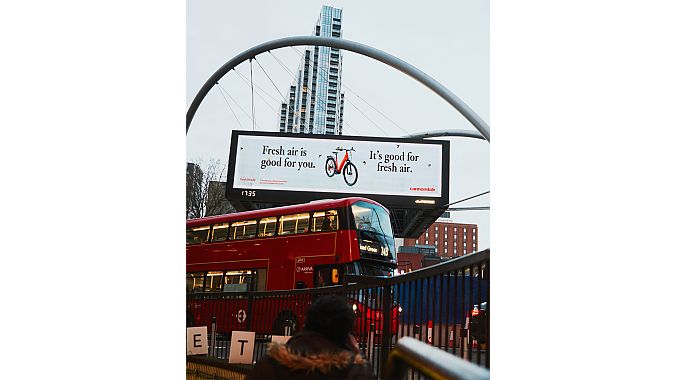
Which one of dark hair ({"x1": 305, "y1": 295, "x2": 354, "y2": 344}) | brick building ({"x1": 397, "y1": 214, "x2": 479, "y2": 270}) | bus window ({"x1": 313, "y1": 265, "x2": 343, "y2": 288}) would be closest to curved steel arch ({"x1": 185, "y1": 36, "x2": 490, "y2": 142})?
brick building ({"x1": 397, "y1": 214, "x2": 479, "y2": 270})

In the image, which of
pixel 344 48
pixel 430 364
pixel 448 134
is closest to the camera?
pixel 430 364

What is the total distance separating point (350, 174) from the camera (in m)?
2.79

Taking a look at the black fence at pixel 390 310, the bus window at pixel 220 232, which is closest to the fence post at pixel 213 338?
the black fence at pixel 390 310

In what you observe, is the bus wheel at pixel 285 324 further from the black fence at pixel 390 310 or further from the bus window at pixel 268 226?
the bus window at pixel 268 226

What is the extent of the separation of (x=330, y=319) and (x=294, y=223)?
1.82 metres

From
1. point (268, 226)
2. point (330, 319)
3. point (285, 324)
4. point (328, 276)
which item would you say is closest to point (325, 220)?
point (328, 276)

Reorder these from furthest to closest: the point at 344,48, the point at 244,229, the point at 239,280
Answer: the point at 244,229 < the point at 239,280 < the point at 344,48

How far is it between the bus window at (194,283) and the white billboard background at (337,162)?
50cm

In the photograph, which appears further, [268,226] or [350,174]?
[268,226]

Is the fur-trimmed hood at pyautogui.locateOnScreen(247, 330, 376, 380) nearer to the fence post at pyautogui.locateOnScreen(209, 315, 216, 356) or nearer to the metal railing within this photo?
the metal railing

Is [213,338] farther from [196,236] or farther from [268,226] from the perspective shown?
[268,226]
